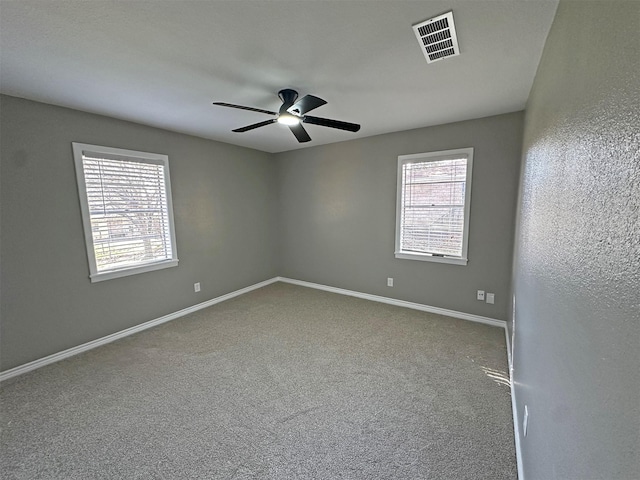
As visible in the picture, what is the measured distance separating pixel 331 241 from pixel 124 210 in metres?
2.88

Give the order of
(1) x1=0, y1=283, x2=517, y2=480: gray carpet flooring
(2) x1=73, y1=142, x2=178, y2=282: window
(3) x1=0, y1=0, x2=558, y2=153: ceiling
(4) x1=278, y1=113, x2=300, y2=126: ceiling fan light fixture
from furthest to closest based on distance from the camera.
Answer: (2) x1=73, y1=142, x2=178, y2=282: window, (4) x1=278, y1=113, x2=300, y2=126: ceiling fan light fixture, (1) x1=0, y1=283, x2=517, y2=480: gray carpet flooring, (3) x1=0, y1=0, x2=558, y2=153: ceiling

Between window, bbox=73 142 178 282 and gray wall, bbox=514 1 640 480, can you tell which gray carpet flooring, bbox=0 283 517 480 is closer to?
gray wall, bbox=514 1 640 480

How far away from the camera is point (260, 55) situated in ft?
6.00

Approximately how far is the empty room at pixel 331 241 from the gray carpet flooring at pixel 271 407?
20 mm

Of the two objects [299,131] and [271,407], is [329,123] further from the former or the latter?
[271,407]

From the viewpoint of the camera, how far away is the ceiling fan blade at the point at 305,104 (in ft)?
6.65

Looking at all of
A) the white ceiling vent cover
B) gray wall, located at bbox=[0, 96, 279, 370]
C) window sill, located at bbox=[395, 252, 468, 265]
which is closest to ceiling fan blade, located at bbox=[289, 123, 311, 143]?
the white ceiling vent cover

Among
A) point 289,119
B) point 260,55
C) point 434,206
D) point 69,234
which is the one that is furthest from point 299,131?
point 69,234

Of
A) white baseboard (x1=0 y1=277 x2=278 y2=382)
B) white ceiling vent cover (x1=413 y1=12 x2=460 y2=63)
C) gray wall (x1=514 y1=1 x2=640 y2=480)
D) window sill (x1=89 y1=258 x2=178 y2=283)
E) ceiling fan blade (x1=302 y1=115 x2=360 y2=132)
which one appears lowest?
white baseboard (x1=0 y1=277 x2=278 y2=382)

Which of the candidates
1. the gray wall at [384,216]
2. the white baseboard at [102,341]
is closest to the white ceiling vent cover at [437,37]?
the gray wall at [384,216]

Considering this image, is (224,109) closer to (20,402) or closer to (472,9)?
(472,9)

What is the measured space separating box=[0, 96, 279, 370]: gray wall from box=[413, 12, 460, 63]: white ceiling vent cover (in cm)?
321

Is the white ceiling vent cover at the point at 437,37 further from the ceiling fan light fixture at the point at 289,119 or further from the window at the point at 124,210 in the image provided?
the window at the point at 124,210

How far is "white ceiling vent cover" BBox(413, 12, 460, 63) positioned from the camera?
1.53 metres
